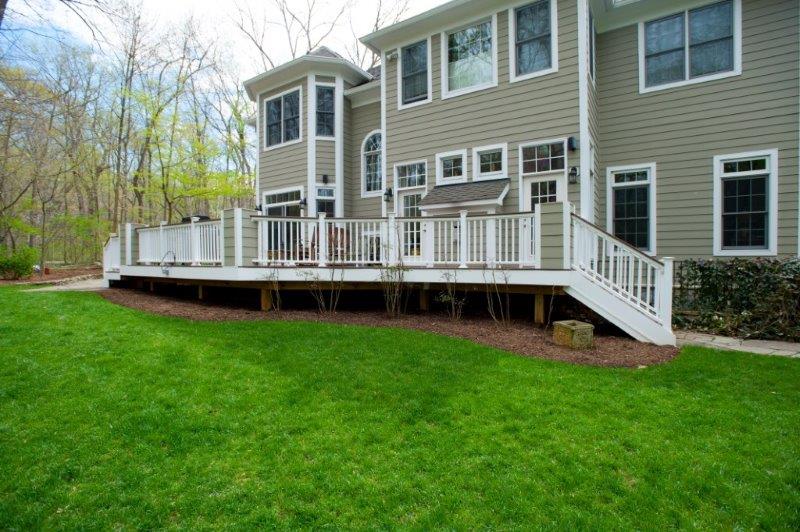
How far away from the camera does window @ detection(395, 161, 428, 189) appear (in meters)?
9.27

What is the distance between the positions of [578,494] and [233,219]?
6.04 m

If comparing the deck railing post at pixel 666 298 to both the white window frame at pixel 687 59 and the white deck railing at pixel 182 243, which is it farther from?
the white deck railing at pixel 182 243

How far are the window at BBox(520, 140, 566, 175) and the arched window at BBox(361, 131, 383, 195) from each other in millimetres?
3805

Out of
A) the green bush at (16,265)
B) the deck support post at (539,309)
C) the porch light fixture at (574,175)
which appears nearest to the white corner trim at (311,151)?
the porch light fixture at (574,175)

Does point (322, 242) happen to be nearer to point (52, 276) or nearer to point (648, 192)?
point (648, 192)

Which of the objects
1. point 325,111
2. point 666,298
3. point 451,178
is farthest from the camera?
point 325,111

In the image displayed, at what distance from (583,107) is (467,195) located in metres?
2.42

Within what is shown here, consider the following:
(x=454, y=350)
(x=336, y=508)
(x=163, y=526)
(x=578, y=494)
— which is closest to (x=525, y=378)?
(x=454, y=350)

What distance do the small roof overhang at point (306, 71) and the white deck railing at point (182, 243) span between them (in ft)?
16.1

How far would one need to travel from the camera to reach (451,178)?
882 centimetres

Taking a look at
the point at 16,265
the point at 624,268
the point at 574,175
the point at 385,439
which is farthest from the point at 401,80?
the point at 16,265

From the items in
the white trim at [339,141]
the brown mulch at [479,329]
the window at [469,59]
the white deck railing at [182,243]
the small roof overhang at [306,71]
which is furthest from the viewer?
the white trim at [339,141]

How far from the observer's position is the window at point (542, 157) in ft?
25.0

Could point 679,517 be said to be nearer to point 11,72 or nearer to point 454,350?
point 454,350
